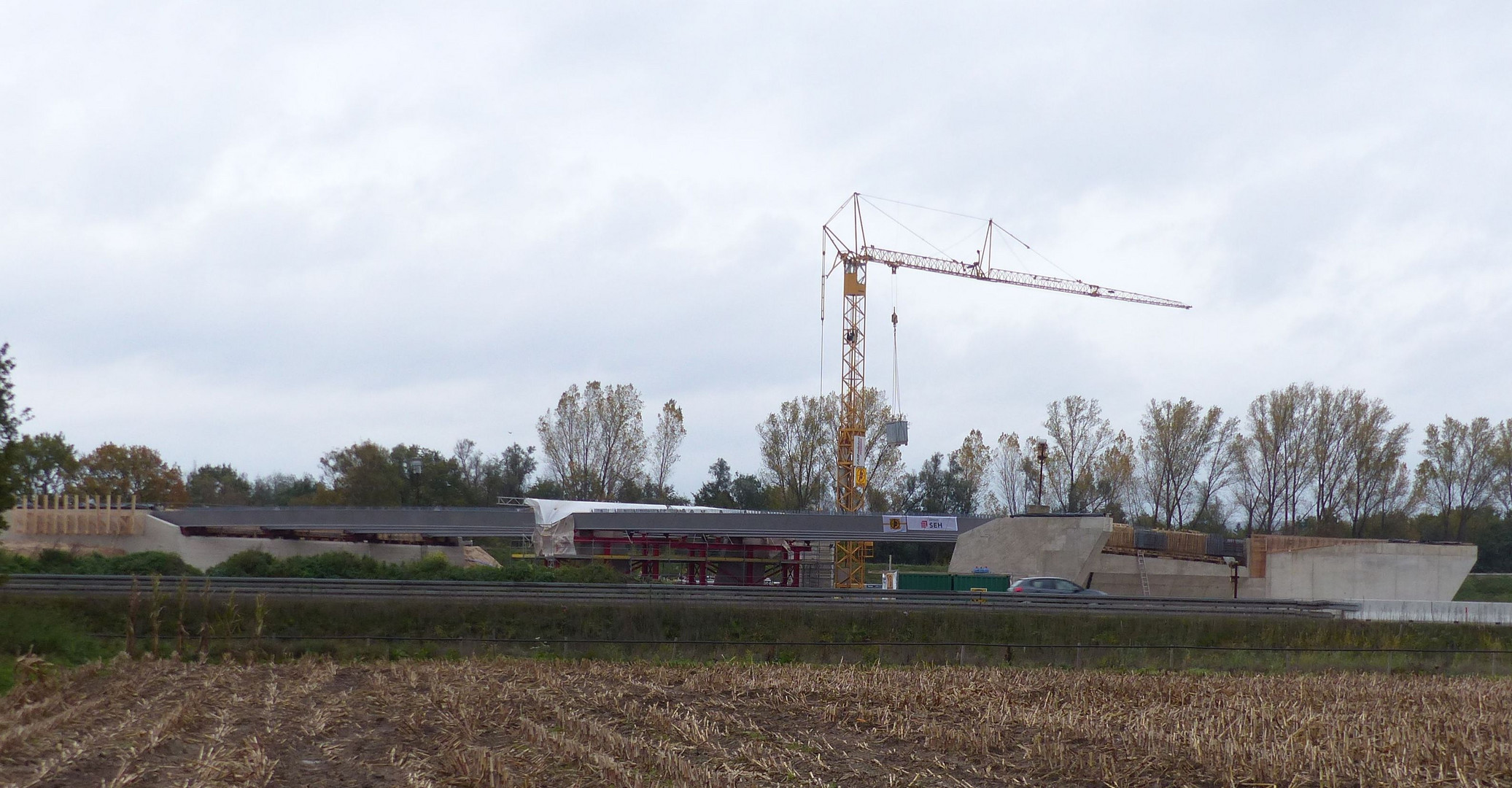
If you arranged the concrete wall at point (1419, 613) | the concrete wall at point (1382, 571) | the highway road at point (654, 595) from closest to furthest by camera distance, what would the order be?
the highway road at point (654, 595) < the concrete wall at point (1419, 613) < the concrete wall at point (1382, 571)

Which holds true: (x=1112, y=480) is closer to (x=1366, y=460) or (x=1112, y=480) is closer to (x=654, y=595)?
(x=1366, y=460)

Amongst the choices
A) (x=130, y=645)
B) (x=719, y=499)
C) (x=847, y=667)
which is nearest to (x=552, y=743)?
(x=847, y=667)

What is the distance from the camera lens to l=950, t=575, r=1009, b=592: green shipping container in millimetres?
39938

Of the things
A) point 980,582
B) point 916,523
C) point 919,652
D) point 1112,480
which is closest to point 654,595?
point 919,652

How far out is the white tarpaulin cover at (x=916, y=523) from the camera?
49.3 metres

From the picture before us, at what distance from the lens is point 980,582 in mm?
40469

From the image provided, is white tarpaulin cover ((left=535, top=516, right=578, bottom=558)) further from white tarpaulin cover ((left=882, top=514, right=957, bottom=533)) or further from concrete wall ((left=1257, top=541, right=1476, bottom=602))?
concrete wall ((left=1257, top=541, right=1476, bottom=602))

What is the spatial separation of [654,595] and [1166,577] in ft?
90.0

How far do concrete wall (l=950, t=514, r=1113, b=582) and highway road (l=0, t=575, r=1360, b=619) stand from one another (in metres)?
18.8

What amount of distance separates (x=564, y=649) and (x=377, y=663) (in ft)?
13.0

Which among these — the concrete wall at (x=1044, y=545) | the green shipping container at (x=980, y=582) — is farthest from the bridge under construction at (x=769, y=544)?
the green shipping container at (x=980, y=582)

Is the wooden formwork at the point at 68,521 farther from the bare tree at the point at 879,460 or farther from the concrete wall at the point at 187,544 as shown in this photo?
the bare tree at the point at 879,460

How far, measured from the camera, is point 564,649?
23922 mm

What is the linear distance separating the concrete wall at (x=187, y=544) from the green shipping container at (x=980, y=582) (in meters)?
18.8
